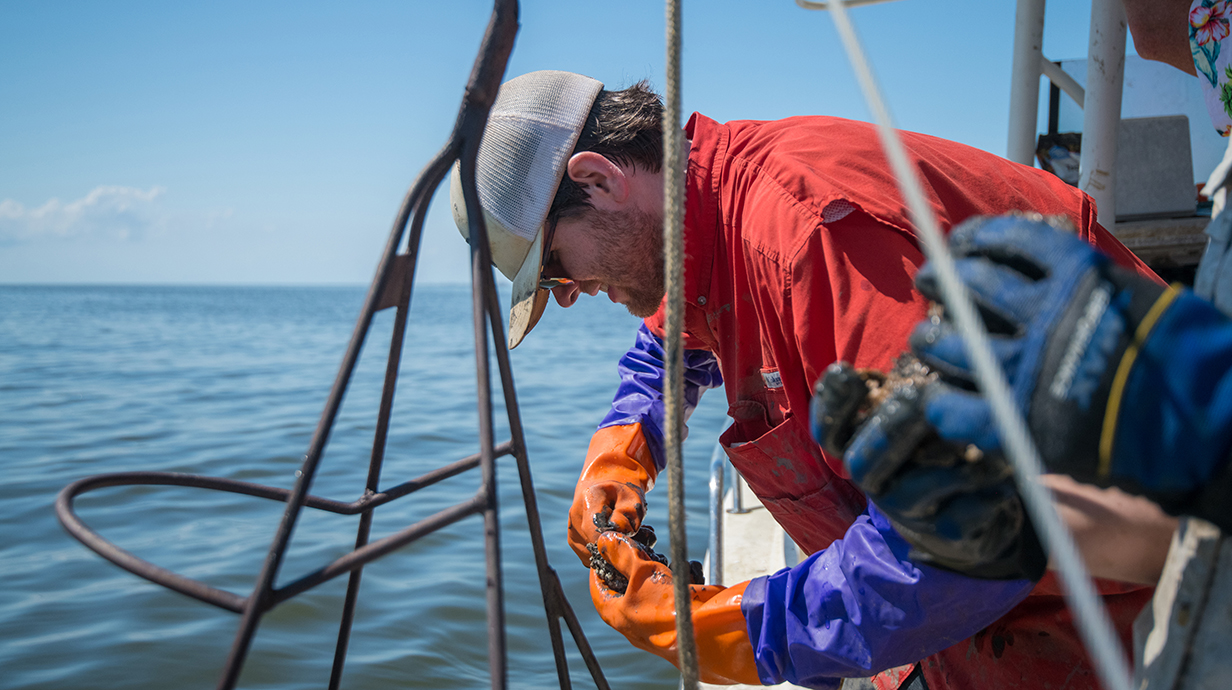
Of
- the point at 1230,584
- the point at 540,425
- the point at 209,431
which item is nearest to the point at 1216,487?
the point at 1230,584

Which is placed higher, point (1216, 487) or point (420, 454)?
point (1216, 487)

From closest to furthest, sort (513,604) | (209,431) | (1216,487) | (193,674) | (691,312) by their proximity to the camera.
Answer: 1. (1216,487)
2. (691,312)
3. (193,674)
4. (513,604)
5. (209,431)

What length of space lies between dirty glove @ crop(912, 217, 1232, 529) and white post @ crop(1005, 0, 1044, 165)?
11.8ft

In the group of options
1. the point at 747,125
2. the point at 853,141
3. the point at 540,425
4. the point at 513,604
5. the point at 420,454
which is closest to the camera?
the point at 853,141

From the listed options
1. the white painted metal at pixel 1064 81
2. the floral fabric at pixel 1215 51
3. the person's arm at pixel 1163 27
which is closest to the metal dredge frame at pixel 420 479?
the floral fabric at pixel 1215 51

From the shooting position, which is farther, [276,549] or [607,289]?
[607,289]

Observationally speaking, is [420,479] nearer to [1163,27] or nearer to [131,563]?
[131,563]

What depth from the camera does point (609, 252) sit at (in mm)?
1771

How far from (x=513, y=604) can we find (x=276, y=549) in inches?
135

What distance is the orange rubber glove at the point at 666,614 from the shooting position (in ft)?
4.01

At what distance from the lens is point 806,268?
3.94 feet

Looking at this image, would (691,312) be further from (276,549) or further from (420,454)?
(420,454)

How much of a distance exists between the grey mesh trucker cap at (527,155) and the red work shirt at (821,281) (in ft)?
0.90

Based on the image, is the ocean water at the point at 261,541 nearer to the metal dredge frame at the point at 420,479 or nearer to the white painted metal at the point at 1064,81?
the metal dredge frame at the point at 420,479
